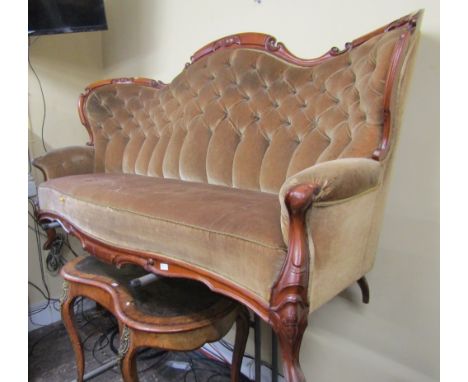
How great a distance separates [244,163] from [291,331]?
2.65ft

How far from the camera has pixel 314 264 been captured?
75 cm

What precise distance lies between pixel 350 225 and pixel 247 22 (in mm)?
1147

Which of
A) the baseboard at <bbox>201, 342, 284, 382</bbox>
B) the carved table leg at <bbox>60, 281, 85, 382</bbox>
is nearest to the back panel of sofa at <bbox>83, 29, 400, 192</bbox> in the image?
the carved table leg at <bbox>60, 281, 85, 382</bbox>

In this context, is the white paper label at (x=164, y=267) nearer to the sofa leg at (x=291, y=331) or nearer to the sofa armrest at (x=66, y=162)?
the sofa leg at (x=291, y=331)

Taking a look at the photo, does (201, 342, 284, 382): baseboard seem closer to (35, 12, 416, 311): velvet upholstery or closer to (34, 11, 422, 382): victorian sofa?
(34, 11, 422, 382): victorian sofa

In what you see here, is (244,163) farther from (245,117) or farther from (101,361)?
Answer: (101,361)

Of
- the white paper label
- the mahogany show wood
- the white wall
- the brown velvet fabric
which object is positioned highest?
the white wall

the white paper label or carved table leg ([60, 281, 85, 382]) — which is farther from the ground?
the white paper label

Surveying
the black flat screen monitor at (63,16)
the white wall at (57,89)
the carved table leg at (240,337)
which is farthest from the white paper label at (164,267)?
the black flat screen monitor at (63,16)

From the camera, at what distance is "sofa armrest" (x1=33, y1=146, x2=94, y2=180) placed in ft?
5.77

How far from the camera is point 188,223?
939 millimetres

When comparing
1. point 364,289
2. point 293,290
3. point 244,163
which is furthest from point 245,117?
point 293,290
